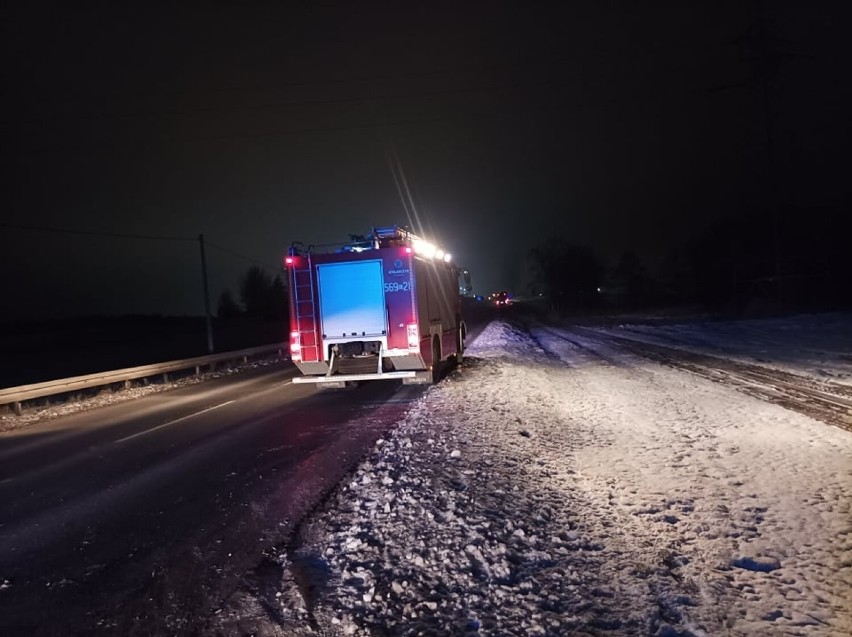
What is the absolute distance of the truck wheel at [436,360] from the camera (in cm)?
1605

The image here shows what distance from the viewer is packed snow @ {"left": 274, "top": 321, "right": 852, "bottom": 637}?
393 centimetres

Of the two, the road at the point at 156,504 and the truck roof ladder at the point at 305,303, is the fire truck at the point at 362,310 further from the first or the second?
the road at the point at 156,504

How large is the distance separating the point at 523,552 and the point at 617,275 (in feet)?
321

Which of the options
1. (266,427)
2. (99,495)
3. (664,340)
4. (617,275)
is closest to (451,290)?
(266,427)

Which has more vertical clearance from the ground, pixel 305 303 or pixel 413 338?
pixel 305 303

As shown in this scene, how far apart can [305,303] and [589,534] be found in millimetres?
10646

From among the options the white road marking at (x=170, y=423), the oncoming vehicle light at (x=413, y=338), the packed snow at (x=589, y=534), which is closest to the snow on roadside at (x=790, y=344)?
the packed snow at (x=589, y=534)

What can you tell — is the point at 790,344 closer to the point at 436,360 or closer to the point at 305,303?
the point at 436,360

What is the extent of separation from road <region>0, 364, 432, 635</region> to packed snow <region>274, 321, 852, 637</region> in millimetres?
628

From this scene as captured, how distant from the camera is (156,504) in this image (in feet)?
22.7

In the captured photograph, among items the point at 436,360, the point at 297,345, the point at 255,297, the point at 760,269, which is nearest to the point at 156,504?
the point at 297,345

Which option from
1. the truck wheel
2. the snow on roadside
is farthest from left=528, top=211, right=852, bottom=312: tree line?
the truck wheel

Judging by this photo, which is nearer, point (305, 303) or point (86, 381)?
point (305, 303)

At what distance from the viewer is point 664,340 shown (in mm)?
26547
